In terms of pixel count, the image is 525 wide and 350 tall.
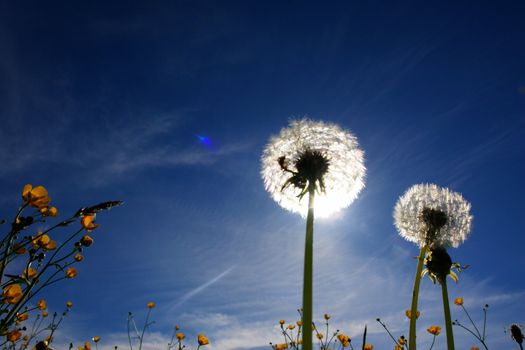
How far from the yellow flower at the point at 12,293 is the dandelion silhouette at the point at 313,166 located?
272 centimetres

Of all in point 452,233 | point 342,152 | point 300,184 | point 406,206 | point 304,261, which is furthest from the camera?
point 406,206

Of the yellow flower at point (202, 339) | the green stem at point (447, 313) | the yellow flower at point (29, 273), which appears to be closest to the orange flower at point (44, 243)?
the yellow flower at point (29, 273)

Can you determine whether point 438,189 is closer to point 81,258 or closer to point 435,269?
point 435,269

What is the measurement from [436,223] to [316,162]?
9.07 ft

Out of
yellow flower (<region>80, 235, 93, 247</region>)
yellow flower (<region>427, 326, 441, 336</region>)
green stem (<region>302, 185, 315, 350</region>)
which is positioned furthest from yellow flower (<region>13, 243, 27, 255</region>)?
yellow flower (<region>427, 326, 441, 336</region>)

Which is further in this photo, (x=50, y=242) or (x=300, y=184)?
(x=300, y=184)

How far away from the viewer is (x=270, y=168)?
5.64 m

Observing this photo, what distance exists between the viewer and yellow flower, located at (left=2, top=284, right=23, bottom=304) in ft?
7.93

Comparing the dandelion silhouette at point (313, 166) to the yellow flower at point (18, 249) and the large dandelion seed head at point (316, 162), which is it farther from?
the yellow flower at point (18, 249)

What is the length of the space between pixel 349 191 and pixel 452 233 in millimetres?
1962

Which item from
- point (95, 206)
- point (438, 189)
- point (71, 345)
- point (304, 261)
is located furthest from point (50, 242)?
point (438, 189)

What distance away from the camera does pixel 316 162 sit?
4.74 meters

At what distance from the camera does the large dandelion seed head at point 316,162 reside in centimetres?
489

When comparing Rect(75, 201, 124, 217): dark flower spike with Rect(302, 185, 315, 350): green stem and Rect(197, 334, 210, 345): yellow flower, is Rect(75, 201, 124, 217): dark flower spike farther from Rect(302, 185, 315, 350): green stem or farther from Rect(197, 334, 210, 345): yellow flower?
Rect(197, 334, 210, 345): yellow flower
